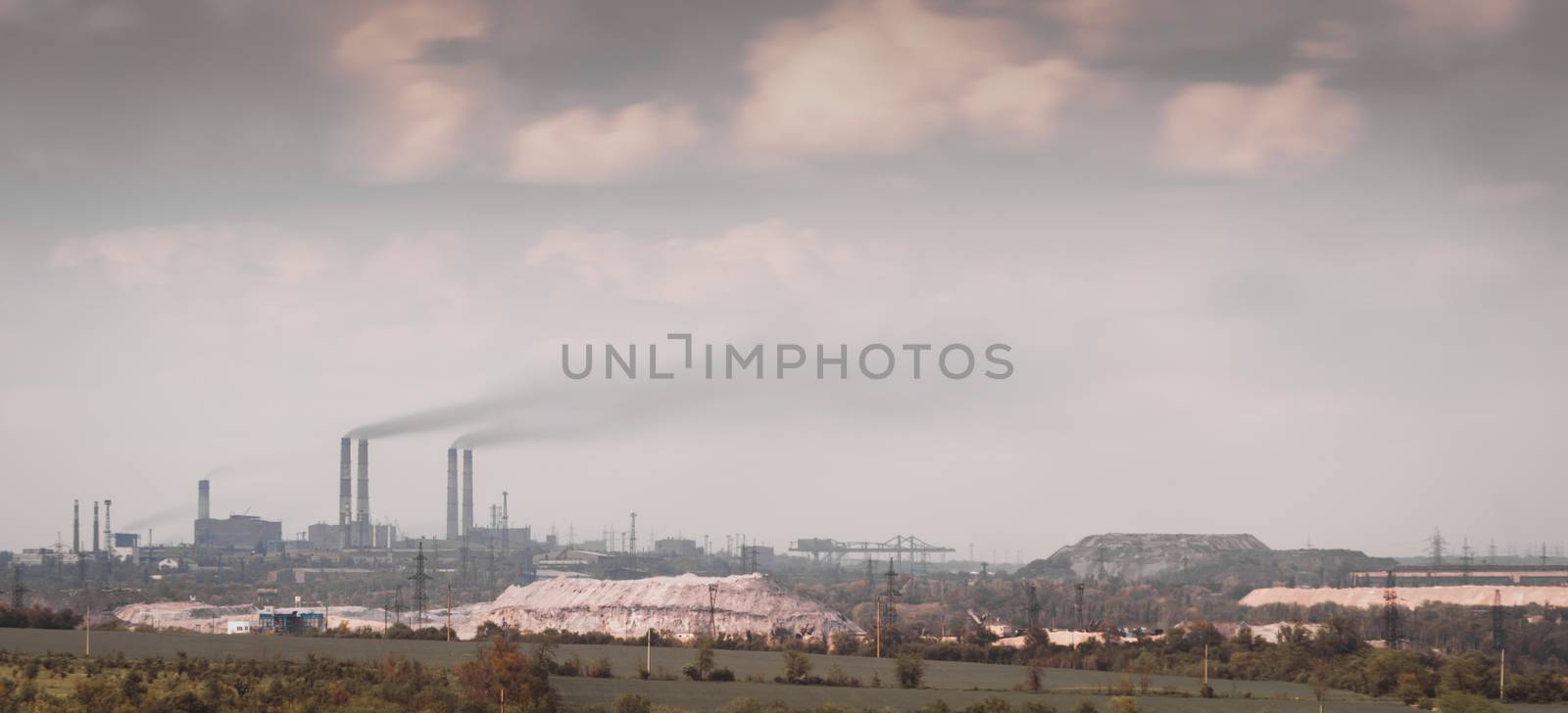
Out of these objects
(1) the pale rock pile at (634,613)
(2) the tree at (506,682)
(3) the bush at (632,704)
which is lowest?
(1) the pale rock pile at (634,613)

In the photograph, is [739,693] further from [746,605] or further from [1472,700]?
[746,605]

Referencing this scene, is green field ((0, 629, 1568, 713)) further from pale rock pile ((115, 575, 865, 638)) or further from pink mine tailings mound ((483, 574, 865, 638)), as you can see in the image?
pale rock pile ((115, 575, 865, 638))

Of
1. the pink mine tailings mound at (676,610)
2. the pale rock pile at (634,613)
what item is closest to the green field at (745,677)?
the pink mine tailings mound at (676,610)

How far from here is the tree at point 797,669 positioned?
320 ft

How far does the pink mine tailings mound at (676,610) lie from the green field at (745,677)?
2826 cm

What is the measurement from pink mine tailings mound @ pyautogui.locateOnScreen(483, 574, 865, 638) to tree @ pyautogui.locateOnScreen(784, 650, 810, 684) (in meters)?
43.8

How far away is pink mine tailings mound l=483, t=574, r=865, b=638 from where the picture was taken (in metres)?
152

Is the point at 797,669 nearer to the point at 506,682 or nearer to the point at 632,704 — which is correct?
the point at 632,704

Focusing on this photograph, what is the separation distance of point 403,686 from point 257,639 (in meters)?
36.3

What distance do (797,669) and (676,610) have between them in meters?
58.0

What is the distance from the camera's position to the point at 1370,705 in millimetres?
94625

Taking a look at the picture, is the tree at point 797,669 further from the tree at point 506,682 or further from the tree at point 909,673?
the tree at point 506,682

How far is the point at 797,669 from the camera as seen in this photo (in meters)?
99.0

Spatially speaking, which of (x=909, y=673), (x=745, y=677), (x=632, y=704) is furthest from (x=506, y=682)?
(x=909, y=673)
